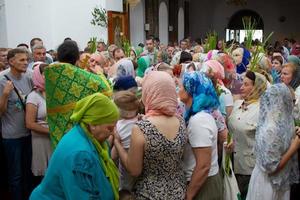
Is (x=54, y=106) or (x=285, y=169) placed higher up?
(x=54, y=106)

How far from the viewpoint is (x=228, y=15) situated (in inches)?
798

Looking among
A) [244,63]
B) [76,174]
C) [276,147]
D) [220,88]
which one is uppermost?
[244,63]

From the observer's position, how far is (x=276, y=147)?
2506mm

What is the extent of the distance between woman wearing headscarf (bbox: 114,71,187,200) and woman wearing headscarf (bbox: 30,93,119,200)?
0.69ft

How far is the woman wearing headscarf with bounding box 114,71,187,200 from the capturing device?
200 centimetres

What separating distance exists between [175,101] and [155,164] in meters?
0.37

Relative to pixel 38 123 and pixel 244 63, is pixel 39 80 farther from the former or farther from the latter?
pixel 244 63

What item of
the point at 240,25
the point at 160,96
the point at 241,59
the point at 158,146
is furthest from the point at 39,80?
the point at 240,25

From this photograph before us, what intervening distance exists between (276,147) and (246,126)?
18.8 inches

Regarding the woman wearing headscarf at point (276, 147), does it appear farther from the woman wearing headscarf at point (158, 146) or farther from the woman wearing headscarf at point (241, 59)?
the woman wearing headscarf at point (241, 59)

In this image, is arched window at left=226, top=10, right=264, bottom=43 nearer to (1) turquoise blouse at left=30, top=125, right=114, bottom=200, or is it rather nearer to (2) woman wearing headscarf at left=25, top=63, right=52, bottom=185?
(2) woman wearing headscarf at left=25, top=63, right=52, bottom=185

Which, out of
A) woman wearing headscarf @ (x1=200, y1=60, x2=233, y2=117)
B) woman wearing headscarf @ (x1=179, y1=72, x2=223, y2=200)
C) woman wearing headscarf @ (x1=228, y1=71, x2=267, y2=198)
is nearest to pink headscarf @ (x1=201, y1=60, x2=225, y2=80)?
woman wearing headscarf @ (x1=200, y1=60, x2=233, y2=117)

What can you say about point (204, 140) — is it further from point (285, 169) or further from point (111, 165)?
point (285, 169)

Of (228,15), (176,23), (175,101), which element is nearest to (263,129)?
(175,101)
